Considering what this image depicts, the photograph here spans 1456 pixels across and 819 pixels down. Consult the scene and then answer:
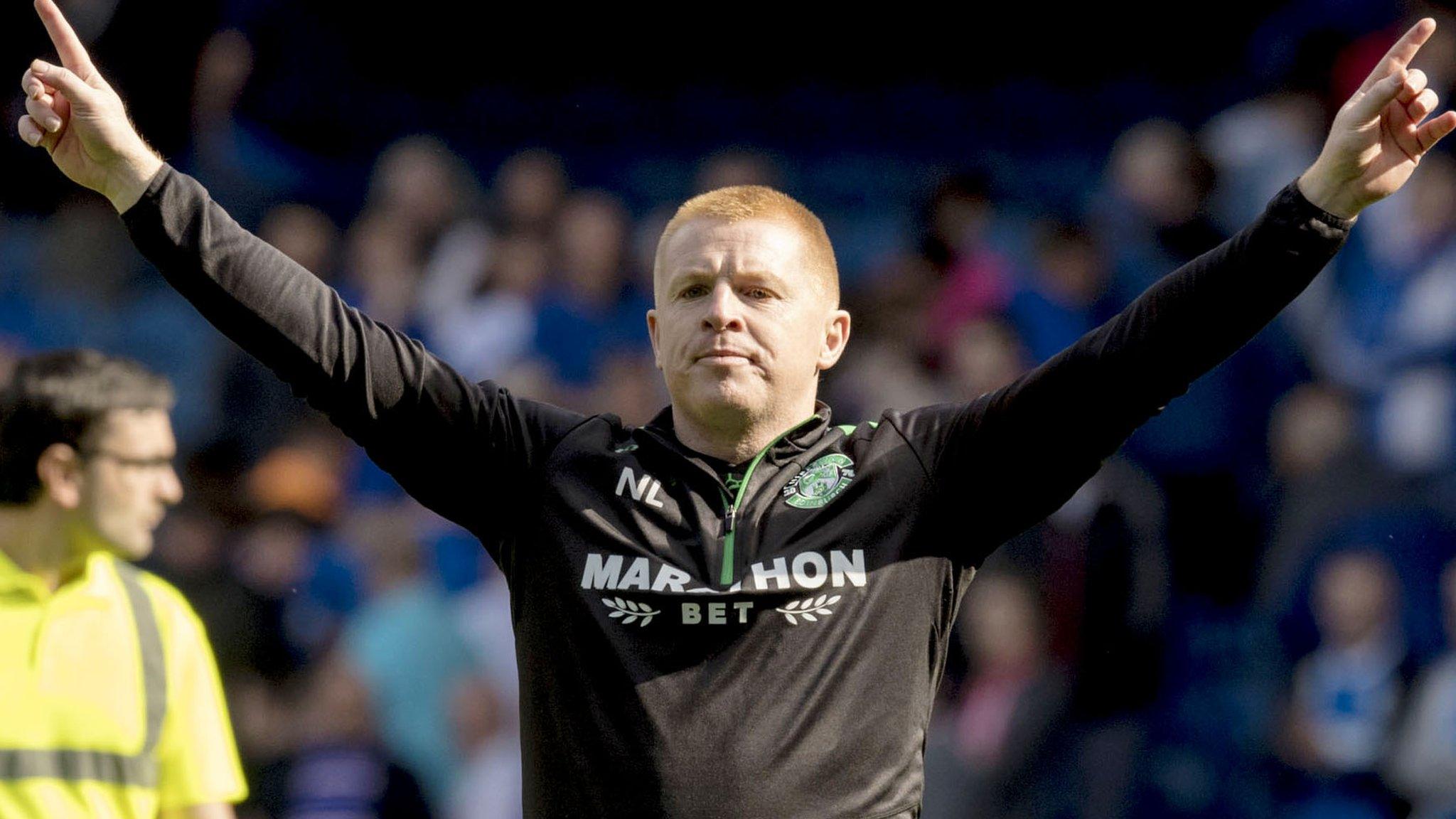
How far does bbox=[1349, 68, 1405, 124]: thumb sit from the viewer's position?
285cm

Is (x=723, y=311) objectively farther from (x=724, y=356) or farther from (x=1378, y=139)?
(x=1378, y=139)

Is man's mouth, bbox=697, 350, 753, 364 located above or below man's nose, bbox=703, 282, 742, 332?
below

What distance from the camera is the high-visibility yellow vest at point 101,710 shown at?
3.93m

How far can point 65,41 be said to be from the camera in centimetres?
301

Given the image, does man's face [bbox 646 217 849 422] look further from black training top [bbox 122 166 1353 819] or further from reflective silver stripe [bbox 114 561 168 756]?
reflective silver stripe [bbox 114 561 168 756]

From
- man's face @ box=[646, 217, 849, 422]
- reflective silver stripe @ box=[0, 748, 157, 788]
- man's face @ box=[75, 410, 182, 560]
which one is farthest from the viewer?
man's face @ box=[75, 410, 182, 560]

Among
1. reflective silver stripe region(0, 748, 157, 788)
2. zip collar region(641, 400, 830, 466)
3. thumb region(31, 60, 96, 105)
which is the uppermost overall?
thumb region(31, 60, 96, 105)

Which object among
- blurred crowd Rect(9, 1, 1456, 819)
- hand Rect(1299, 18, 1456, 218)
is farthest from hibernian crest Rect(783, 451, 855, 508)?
blurred crowd Rect(9, 1, 1456, 819)

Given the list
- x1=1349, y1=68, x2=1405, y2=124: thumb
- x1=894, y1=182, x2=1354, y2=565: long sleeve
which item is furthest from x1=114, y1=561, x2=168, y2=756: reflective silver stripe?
x1=1349, y1=68, x2=1405, y2=124: thumb

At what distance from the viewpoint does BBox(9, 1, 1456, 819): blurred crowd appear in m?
6.19

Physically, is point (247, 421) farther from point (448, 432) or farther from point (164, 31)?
point (448, 432)

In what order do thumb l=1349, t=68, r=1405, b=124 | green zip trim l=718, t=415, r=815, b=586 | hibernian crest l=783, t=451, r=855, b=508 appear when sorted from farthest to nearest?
hibernian crest l=783, t=451, r=855, b=508
green zip trim l=718, t=415, r=815, b=586
thumb l=1349, t=68, r=1405, b=124

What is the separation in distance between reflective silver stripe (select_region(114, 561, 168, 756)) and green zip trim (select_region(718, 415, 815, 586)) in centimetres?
162

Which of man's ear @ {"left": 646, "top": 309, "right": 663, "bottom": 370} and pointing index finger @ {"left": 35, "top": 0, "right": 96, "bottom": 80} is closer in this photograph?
pointing index finger @ {"left": 35, "top": 0, "right": 96, "bottom": 80}
